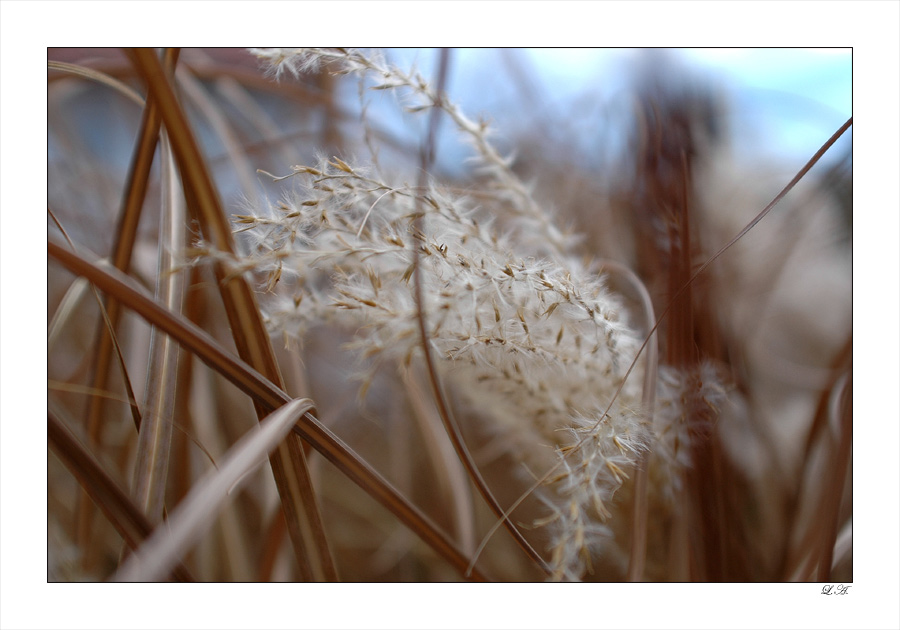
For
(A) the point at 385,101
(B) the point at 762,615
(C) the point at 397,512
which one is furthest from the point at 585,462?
(A) the point at 385,101

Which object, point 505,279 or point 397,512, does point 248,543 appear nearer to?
point 397,512

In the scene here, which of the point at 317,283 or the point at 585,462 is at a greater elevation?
Answer: the point at 317,283
